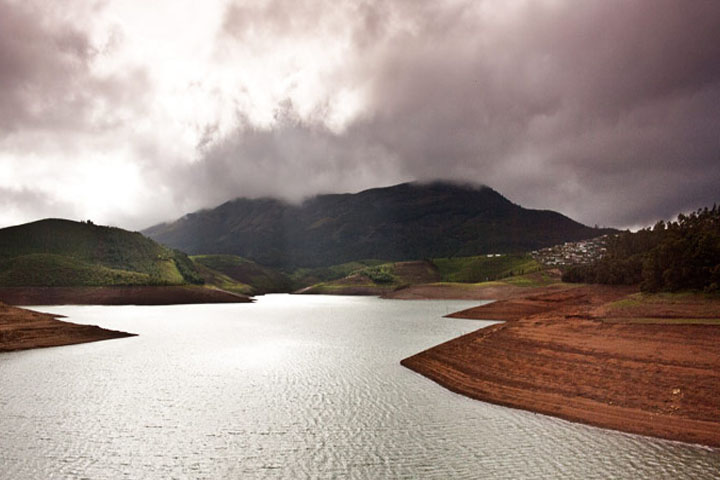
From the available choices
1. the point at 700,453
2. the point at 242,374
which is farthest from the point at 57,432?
the point at 700,453

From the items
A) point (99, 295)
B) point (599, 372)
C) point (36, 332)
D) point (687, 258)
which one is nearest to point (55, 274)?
point (99, 295)

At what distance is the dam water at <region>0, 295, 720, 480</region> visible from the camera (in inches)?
651

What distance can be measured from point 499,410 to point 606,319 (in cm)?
1638

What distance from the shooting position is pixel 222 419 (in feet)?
77.1

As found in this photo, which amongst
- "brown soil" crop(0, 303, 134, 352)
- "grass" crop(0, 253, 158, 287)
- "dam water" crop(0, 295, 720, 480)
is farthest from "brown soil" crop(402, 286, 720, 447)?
"grass" crop(0, 253, 158, 287)

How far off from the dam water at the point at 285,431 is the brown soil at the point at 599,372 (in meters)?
1.48

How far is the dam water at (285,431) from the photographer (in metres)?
16.5

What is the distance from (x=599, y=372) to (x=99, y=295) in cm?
17902

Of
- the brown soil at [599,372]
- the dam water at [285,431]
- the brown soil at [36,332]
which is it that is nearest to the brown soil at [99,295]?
the brown soil at [36,332]

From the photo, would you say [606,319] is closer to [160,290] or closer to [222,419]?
[222,419]

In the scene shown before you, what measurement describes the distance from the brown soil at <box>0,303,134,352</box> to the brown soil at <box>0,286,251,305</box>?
111332 millimetres

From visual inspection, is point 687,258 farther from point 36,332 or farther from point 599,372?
point 36,332

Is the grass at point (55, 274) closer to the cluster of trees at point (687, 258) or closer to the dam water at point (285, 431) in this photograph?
the dam water at point (285, 431)

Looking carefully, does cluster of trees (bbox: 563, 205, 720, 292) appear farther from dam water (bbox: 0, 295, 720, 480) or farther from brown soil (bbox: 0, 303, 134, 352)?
brown soil (bbox: 0, 303, 134, 352)
